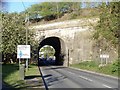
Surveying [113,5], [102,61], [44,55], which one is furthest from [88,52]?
[44,55]

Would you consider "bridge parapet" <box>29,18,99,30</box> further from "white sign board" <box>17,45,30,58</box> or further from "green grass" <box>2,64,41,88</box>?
"white sign board" <box>17,45,30,58</box>

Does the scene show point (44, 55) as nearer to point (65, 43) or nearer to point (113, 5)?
point (65, 43)

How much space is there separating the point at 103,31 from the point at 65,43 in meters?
21.1

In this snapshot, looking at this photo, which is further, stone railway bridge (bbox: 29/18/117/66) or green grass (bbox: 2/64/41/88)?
stone railway bridge (bbox: 29/18/117/66)

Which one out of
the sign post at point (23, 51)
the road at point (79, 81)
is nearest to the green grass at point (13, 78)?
the sign post at point (23, 51)

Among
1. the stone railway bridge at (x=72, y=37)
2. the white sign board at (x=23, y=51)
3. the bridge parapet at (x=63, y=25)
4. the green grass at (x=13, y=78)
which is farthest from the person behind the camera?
the stone railway bridge at (x=72, y=37)

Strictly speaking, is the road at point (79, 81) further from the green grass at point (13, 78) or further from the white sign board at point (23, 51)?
the white sign board at point (23, 51)

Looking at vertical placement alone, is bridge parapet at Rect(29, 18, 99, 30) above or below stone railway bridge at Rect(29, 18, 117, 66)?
above

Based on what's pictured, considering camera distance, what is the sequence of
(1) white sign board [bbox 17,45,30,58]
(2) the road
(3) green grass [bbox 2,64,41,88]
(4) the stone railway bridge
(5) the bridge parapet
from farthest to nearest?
(4) the stone railway bridge → (5) the bridge parapet → (1) white sign board [bbox 17,45,30,58] → (2) the road → (3) green grass [bbox 2,64,41,88]

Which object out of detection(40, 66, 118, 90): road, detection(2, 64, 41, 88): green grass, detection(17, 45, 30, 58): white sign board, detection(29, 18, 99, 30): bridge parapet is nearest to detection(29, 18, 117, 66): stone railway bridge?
detection(29, 18, 99, 30): bridge parapet

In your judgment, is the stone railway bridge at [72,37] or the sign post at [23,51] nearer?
the sign post at [23,51]

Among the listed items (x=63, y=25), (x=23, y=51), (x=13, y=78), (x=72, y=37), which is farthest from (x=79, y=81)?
(x=63, y=25)

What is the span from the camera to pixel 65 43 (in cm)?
6500

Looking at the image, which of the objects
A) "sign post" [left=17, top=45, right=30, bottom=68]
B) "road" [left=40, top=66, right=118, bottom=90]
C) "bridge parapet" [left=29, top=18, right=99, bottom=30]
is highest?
"bridge parapet" [left=29, top=18, right=99, bottom=30]
